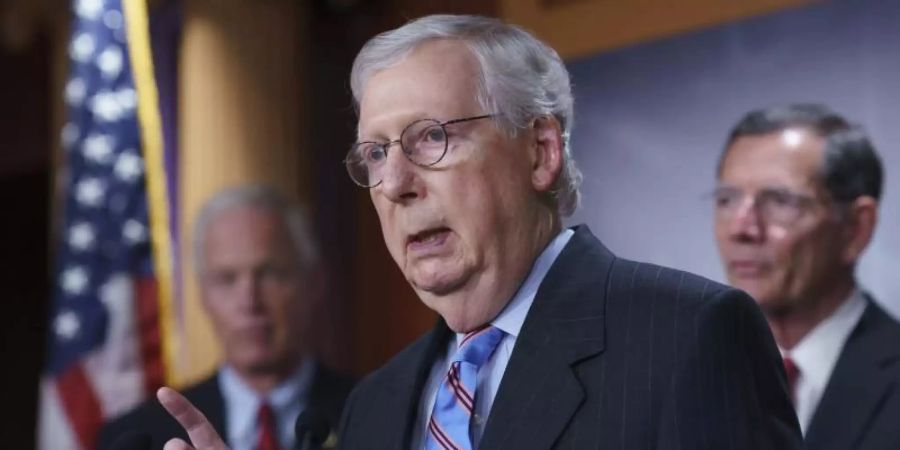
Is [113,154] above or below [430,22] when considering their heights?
below

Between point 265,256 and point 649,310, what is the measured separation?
275 centimetres

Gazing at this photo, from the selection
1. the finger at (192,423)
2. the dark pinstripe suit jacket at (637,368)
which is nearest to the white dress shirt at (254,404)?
the finger at (192,423)

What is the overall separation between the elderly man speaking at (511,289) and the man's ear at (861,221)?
1.11 metres

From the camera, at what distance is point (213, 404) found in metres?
4.22

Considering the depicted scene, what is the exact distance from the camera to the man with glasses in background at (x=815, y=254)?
2.88 m

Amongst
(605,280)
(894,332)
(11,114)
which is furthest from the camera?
(11,114)

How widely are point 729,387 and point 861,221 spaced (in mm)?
1447

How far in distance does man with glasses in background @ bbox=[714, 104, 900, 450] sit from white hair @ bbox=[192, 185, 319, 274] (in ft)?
5.93

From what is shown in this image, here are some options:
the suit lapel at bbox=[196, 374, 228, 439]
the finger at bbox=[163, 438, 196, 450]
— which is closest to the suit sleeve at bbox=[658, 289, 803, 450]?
the finger at bbox=[163, 438, 196, 450]

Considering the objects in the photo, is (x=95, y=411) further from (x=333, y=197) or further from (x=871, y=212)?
(x=871, y=212)

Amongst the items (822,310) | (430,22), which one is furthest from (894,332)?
(430,22)

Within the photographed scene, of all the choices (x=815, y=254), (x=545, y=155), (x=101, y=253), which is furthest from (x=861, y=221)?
(x=101, y=253)

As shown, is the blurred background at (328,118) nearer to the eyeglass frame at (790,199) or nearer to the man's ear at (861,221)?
the man's ear at (861,221)

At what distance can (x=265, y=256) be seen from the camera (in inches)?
174
